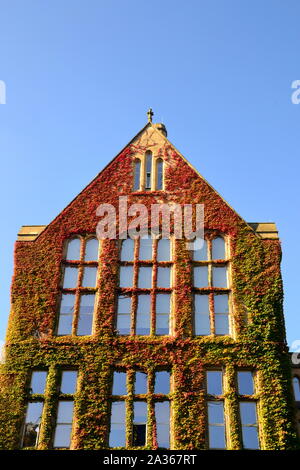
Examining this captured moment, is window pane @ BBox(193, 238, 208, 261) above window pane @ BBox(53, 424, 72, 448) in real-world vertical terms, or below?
above

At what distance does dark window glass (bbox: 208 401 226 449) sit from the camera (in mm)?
19984

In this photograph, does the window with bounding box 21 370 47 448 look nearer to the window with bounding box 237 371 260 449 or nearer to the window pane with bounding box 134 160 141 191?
the window with bounding box 237 371 260 449

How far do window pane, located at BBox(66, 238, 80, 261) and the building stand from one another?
63 millimetres

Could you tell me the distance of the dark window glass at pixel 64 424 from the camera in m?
20.1

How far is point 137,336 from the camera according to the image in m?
22.0

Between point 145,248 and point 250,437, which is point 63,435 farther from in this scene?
point 145,248

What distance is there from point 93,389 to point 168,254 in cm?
654

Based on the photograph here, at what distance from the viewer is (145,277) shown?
23.8 m

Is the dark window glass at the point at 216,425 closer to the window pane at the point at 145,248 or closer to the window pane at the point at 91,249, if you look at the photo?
the window pane at the point at 145,248

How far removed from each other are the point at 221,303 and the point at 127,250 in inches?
181

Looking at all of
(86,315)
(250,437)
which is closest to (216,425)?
(250,437)

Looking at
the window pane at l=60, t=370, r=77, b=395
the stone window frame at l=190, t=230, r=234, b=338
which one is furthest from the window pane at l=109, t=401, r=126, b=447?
the stone window frame at l=190, t=230, r=234, b=338

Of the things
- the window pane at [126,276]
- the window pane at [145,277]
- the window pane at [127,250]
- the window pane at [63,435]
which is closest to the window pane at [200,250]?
the window pane at [145,277]
